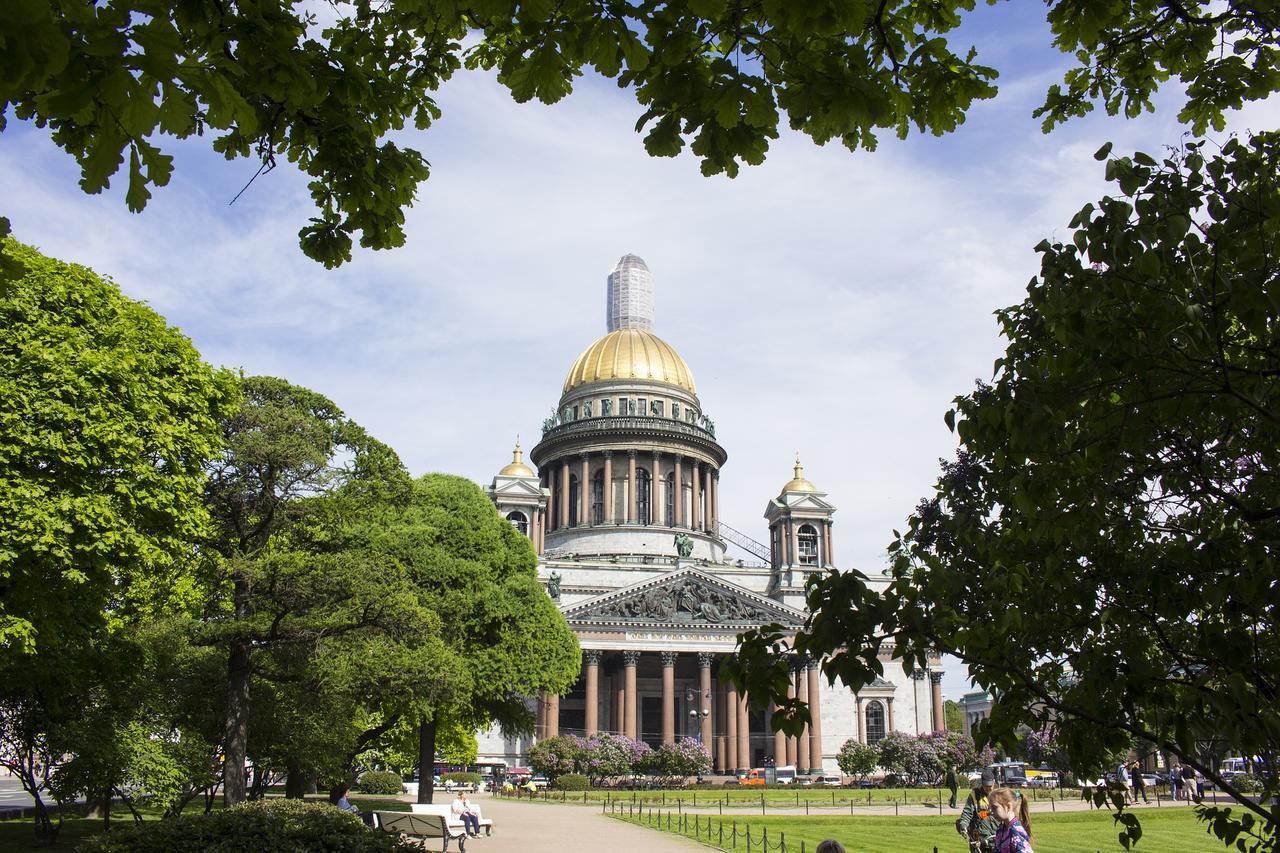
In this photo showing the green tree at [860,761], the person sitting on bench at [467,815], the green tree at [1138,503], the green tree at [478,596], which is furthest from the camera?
the green tree at [860,761]

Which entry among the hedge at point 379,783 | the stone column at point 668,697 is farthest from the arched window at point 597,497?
the hedge at point 379,783

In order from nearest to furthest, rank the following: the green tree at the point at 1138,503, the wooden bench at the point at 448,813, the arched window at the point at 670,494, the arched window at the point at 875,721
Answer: the green tree at the point at 1138,503 → the wooden bench at the point at 448,813 → the arched window at the point at 875,721 → the arched window at the point at 670,494

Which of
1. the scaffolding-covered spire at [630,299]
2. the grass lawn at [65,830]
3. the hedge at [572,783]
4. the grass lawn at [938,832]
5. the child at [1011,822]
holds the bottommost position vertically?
the hedge at [572,783]

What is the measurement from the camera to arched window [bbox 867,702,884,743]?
3250 inches

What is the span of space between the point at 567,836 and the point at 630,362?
223ft

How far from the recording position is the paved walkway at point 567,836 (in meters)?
26.3

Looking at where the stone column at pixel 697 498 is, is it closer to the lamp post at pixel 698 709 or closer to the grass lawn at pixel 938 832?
the lamp post at pixel 698 709

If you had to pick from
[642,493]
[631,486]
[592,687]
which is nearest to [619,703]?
[592,687]

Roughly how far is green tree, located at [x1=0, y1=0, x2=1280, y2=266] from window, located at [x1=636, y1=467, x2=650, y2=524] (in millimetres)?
82347

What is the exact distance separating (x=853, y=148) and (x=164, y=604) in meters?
24.8

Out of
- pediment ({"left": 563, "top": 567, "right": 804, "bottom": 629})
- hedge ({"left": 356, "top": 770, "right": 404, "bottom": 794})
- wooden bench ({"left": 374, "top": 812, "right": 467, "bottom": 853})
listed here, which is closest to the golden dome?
pediment ({"left": 563, "top": 567, "right": 804, "bottom": 629})

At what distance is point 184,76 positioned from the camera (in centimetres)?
Answer: 496

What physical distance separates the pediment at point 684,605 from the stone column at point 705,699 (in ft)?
8.51

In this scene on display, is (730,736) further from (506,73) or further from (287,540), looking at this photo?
(506,73)
